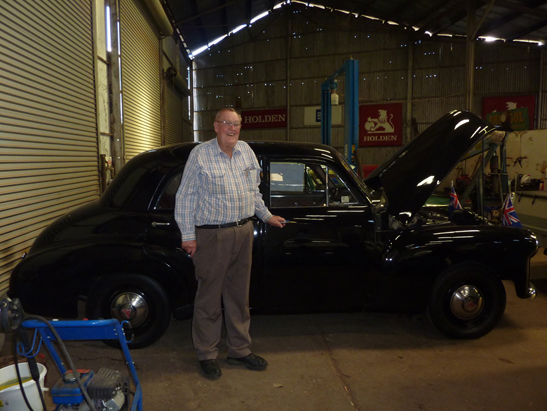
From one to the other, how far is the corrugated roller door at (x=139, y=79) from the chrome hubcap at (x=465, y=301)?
7381 millimetres

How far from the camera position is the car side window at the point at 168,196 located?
313cm

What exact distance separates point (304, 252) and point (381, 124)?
15526mm

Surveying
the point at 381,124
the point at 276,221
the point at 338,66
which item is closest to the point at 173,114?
the point at 338,66

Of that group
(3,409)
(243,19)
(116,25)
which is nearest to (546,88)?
(243,19)

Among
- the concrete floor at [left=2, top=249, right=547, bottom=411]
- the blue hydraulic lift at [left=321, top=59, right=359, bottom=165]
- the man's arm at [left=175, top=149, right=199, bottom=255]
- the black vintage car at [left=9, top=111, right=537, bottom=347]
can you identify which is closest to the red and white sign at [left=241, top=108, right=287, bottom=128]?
the blue hydraulic lift at [left=321, top=59, right=359, bottom=165]

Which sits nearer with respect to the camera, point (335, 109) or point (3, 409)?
point (3, 409)

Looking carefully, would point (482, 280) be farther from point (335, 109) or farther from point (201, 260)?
point (335, 109)

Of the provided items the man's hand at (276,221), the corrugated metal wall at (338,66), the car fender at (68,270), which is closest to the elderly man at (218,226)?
the man's hand at (276,221)

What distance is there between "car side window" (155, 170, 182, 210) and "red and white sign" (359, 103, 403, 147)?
15739 mm

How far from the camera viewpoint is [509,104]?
52.0 ft

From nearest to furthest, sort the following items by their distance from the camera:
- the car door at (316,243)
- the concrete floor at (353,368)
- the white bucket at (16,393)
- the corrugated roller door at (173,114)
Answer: the white bucket at (16,393)
the concrete floor at (353,368)
the car door at (316,243)
the corrugated roller door at (173,114)

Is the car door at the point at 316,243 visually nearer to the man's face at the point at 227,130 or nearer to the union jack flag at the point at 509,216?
the man's face at the point at 227,130

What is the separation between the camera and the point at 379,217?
3.34m

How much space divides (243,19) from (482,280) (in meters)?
17.0
